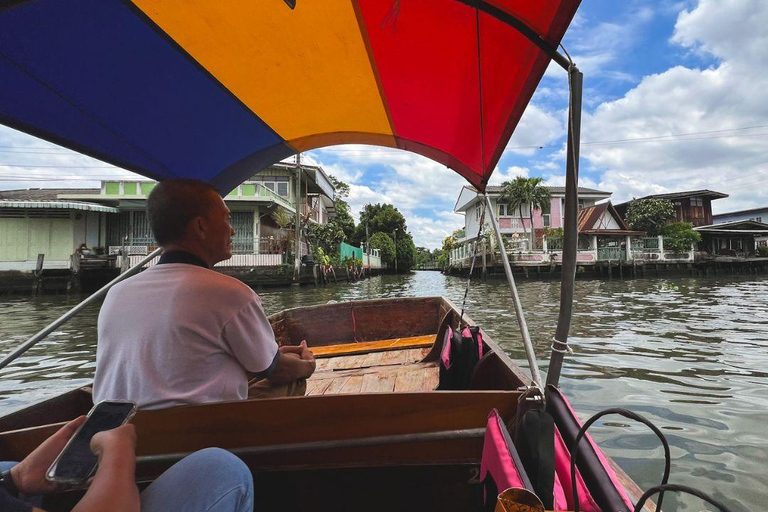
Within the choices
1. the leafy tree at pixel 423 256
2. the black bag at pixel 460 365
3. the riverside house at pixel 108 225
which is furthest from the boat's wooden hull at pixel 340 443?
the leafy tree at pixel 423 256

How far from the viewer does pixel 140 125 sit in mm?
2418

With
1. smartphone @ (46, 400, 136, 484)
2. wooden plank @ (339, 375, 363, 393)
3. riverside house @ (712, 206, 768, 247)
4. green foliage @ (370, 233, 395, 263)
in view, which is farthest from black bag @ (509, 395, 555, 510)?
riverside house @ (712, 206, 768, 247)

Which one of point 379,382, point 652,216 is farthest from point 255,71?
point 652,216

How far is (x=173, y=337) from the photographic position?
1.21m

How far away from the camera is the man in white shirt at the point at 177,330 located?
1.23m

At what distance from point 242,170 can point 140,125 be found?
3.30 feet

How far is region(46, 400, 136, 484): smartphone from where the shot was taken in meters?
0.82

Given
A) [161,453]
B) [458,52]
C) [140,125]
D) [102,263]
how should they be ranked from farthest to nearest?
1. [102,263]
2. [140,125]
3. [458,52]
4. [161,453]

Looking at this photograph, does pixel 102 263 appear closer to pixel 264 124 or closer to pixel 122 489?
pixel 264 124

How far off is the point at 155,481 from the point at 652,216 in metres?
38.7

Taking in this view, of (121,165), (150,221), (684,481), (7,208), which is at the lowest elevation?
(684,481)

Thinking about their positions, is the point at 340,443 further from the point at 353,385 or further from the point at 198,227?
the point at 353,385

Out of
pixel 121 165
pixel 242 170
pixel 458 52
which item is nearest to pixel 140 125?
pixel 121 165

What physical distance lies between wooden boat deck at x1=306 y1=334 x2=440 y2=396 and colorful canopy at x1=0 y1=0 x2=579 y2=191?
1.81 m
